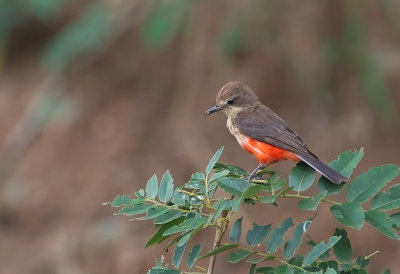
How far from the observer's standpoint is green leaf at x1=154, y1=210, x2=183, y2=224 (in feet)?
9.61

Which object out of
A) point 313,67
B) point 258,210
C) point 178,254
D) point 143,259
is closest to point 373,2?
point 313,67

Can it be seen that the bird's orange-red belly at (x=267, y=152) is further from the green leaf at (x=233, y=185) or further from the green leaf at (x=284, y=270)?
the green leaf at (x=284, y=270)

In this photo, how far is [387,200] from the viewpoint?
2857 millimetres

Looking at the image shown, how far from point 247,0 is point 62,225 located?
2828 millimetres

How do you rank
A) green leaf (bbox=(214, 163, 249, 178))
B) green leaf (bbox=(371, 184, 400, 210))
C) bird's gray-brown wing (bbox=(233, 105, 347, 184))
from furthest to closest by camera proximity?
bird's gray-brown wing (bbox=(233, 105, 347, 184)) < green leaf (bbox=(214, 163, 249, 178)) < green leaf (bbox=(371, 184, 400, 210))

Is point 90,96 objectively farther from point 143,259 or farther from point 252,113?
point 252,113

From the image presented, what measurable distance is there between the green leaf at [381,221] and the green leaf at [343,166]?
0.55 feet

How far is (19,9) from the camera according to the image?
32.1 feet

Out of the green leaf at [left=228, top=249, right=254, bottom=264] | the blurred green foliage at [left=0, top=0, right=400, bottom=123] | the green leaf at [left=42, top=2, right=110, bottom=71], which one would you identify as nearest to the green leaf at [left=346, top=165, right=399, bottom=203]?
the green leaf at [left=228, top=249, right=254, bottom=264]

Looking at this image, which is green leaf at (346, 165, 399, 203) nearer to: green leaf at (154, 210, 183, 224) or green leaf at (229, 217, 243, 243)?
green leaf at (229, 217, 243, 243)

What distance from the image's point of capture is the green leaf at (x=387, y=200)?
112 inches

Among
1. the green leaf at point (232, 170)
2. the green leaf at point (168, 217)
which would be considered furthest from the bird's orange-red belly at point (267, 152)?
the green leaf at point (168, 217)

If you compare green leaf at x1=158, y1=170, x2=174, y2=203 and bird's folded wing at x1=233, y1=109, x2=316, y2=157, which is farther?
bird's folded wing at x1=233, y1=109, x2=316, y2=157

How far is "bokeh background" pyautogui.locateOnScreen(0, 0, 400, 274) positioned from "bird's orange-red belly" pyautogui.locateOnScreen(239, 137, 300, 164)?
10.6ft
